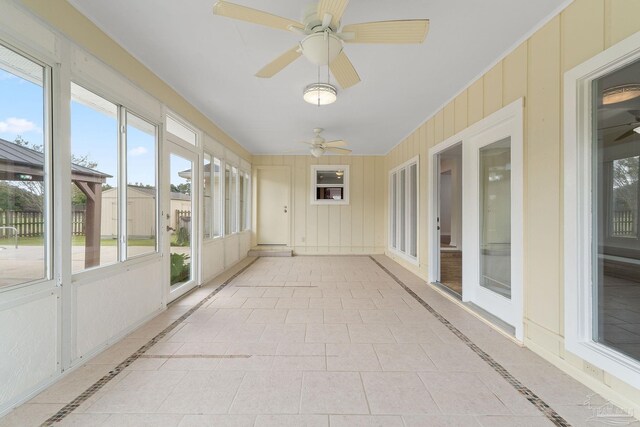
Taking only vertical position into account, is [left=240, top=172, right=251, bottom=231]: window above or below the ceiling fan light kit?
below

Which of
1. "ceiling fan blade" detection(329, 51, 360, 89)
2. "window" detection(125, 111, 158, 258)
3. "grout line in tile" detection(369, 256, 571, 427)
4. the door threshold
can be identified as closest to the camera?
"grout line in tile" detection(369, 256, 571, 427)

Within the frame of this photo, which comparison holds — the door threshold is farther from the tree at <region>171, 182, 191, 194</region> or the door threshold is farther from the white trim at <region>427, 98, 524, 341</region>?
the tree at <region>171, 182, 191, 194</region>

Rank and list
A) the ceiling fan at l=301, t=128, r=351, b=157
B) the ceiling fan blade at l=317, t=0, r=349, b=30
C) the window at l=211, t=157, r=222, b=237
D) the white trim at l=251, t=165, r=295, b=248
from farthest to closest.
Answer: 1. the white trim at l=251, t=165, r=295, b=248
2. the ceiling fan at l=301, t=128, r=351, b=157
3. the window at l=211, t=157, r=222, b=237
4. the ceiling fan blade at l=317, t=0, r=349, b=30

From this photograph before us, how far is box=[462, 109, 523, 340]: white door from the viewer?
2.61 metres

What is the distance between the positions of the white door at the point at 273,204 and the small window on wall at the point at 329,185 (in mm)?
748

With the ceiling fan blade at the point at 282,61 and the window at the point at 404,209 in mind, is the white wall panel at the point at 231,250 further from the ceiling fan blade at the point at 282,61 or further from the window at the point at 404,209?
the ceiling fan blade at the point at 282,61

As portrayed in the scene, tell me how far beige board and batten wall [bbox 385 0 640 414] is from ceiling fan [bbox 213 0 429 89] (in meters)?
1.21

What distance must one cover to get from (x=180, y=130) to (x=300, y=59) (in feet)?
6.89

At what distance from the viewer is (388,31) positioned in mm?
1761

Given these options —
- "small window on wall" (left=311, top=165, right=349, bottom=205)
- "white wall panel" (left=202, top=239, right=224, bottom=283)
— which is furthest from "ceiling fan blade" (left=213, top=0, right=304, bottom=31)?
"small window on wall" (left=311, top=165, right=349, bottom=205)

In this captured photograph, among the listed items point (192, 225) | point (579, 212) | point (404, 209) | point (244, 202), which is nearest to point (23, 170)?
point (192, 225)

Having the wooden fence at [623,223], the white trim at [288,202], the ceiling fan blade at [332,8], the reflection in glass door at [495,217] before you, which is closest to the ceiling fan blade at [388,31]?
the ceiling fan blade at [332,8]

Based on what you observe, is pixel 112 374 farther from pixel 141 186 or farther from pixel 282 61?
pixel 282 61

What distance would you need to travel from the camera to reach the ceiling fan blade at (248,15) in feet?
5.14
